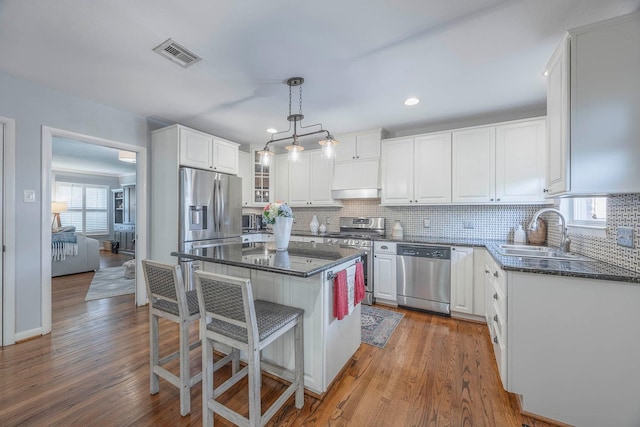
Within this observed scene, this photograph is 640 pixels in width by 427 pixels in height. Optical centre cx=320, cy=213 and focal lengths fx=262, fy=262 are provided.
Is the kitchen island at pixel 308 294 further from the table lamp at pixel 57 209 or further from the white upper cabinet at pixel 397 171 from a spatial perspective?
the table lamp at pixel 57 209

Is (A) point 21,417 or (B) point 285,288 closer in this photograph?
(A) point 21,417

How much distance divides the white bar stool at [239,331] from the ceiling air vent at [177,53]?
1.72m

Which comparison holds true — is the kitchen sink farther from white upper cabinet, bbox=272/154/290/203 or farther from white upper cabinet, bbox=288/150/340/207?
white upper cabinet, bbox=272/154/290/203

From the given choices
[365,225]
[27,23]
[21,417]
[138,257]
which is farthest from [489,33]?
[138,257]

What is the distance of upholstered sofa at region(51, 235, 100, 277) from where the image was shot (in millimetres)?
4855

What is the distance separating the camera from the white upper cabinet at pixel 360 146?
12.8ft

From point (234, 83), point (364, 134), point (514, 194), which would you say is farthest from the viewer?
point (364, 134)

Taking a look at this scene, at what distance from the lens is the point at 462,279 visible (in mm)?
3055

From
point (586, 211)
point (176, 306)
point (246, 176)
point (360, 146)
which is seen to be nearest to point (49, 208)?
point (176, 306)

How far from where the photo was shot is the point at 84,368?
6.82 feet

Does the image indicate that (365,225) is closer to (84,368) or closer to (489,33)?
(489,33)

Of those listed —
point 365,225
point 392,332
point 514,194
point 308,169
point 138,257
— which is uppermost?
point 308,169

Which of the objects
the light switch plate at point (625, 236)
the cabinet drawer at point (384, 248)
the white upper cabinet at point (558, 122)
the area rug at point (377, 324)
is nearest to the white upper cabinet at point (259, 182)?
the cabinet drawer at point (384, 248)

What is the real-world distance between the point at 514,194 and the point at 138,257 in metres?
4.72
